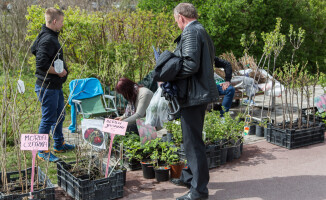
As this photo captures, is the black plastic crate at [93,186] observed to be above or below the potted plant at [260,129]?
below

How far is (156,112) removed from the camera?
5.26m

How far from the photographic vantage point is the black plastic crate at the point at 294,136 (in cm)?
581

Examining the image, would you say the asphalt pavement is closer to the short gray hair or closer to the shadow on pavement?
the shadow on pavement

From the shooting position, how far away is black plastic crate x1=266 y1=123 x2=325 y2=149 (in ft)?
19.1

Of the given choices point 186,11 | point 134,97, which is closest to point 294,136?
point 134,97

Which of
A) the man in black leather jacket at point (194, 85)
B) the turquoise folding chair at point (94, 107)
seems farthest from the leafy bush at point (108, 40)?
the man in black leather jacket at point (194, 85)

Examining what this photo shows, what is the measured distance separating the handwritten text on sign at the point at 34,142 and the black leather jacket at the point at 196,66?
57.2 inches

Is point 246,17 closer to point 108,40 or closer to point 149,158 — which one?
point 108,40

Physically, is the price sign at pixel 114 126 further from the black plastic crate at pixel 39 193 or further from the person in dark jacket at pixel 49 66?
the person in dark jacket at pixel 49 66

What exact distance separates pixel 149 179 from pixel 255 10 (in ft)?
27.7

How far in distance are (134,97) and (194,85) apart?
202cm

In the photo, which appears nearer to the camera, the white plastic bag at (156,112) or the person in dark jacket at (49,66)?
the person in dark jacket at (49,66)

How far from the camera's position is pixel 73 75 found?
7.48 meters

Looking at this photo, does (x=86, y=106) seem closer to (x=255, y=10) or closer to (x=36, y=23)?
(x=36, y=23)
